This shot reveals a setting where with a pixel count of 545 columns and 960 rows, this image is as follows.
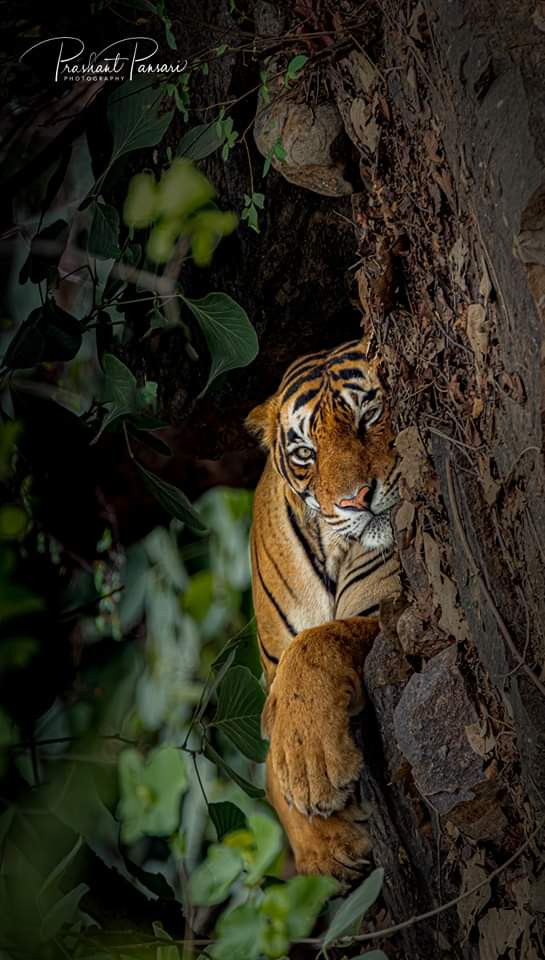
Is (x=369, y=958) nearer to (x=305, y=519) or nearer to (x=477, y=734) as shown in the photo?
(x=477, y=734)

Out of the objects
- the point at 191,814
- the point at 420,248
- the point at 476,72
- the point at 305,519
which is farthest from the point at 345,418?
the point at 191,814

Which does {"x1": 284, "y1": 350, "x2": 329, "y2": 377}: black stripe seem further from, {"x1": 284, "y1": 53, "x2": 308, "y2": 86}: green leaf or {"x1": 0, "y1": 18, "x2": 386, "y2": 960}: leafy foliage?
{"x1": 284, "y1": 53, "x2": 308, "y2": 86}: green leaf

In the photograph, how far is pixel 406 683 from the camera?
1728 mm

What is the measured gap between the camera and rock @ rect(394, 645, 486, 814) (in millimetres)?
1567

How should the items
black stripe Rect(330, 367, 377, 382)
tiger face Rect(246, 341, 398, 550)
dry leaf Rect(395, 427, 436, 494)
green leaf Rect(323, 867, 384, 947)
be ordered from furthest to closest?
black stripe Rect(330, 367, 377, 382) → tiger face Rect(246, 341, 398, 550) → dry leaf Rect(395, 427, 436, 494) → green leaf Rect(323, 867, 384, 947)

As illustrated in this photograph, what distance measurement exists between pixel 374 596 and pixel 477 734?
54cm

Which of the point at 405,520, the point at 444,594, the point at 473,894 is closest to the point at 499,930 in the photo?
the point at 473,894

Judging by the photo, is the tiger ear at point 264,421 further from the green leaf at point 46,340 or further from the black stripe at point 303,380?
the green leaf at point 46,340

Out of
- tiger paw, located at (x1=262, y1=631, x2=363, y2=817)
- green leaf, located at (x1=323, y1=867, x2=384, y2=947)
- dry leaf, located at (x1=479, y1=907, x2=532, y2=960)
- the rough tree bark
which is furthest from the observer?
tiger paw, located at (x1=262, y1=631, x2=363, y2=817)

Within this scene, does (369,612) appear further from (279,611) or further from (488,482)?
(488,482)

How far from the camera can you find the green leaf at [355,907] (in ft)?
4.65

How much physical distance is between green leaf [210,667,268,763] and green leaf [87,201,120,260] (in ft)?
2.48

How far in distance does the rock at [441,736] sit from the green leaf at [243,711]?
348 mm

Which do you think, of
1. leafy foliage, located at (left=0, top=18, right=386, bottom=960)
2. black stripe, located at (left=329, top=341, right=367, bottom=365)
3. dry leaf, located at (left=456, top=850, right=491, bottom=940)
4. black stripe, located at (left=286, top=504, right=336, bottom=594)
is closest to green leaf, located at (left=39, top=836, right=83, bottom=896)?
leafy foliage, located at (left=0, top=18, right=386, bottom=960)
